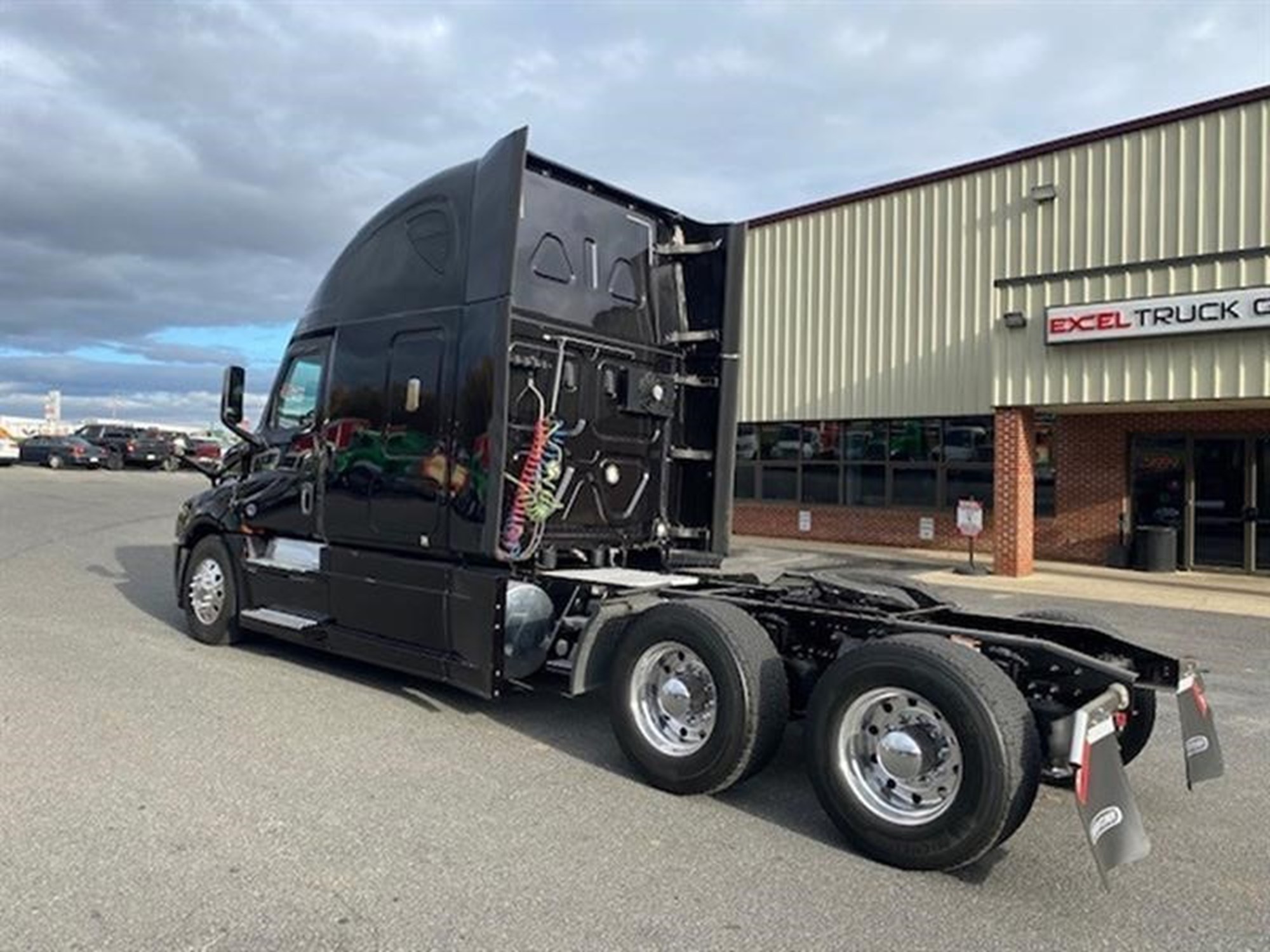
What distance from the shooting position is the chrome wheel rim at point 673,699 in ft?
15.7

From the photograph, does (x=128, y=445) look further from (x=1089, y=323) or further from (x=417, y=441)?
(x=417, y=441)

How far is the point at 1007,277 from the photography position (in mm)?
15578

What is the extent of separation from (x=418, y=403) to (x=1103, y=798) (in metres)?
4.48

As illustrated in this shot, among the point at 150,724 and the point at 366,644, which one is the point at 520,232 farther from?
the point at 150,724

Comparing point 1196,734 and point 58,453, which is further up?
point 58,453

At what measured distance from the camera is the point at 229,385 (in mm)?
7719

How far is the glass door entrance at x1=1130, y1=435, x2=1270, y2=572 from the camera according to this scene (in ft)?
50.1

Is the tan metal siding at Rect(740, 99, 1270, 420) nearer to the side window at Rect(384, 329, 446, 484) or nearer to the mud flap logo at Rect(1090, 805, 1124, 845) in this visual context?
the side window at Rect(384, 329, 446, 484)

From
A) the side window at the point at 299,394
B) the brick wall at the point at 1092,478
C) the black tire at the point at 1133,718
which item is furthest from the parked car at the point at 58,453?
the black tire at the point at 1133,718

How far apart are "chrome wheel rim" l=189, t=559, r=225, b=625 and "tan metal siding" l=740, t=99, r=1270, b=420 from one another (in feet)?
29.0

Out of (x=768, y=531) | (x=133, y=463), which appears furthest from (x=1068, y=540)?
(x=133, y=463)

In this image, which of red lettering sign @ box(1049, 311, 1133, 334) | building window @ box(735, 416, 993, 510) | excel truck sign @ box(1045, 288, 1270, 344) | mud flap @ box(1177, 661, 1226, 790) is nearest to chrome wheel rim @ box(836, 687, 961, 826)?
mud flap @ box(1177, 661, 1226, 790)

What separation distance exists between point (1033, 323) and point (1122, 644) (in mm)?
11443

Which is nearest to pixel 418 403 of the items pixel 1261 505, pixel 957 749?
pixel 957 749
